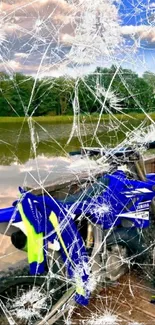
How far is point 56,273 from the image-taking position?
254 centimetres

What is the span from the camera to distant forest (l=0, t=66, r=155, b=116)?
2414 mm

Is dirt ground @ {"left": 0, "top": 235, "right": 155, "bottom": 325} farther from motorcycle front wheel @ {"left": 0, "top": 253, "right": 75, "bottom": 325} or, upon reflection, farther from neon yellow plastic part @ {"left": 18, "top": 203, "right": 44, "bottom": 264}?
neon yellow plastic part @ {"left": 18, "top": 203, "right": 44, "bottom": 264}

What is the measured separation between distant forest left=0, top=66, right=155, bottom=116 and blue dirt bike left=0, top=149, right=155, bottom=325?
0.33 metres

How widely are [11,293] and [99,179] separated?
983 millimetres

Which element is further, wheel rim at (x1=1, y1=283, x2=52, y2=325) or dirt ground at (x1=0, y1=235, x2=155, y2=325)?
wheel rim at (x1=1, y1=283, x2=52, y2=325)

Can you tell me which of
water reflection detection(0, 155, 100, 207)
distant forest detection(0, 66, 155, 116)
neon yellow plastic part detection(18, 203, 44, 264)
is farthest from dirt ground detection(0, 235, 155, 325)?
distant forest detection(0, 66, 155, 116)

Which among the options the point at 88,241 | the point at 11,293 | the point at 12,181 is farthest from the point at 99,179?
the point at 12,181

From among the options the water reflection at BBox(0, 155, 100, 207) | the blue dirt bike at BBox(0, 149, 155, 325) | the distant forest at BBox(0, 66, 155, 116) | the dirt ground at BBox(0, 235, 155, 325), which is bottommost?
the dirt ground at BBox(0, 235, 155, 325)

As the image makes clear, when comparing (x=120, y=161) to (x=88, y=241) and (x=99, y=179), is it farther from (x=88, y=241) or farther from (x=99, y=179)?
(x=88, y=241)

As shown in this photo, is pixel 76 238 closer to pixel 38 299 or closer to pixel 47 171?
pixel 38 299

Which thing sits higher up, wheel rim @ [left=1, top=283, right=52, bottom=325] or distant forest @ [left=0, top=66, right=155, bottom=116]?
distant forest @ [left=0, top=66, right=155, bottom=116]

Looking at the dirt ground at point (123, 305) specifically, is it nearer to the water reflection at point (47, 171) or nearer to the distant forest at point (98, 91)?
the water reflection at point (47, 171)

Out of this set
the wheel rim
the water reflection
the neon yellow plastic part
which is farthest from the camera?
the water reflection

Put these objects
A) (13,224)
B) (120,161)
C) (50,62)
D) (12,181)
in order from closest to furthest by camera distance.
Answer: (50,62)
(13,224)
(120,161)
(12,181)
